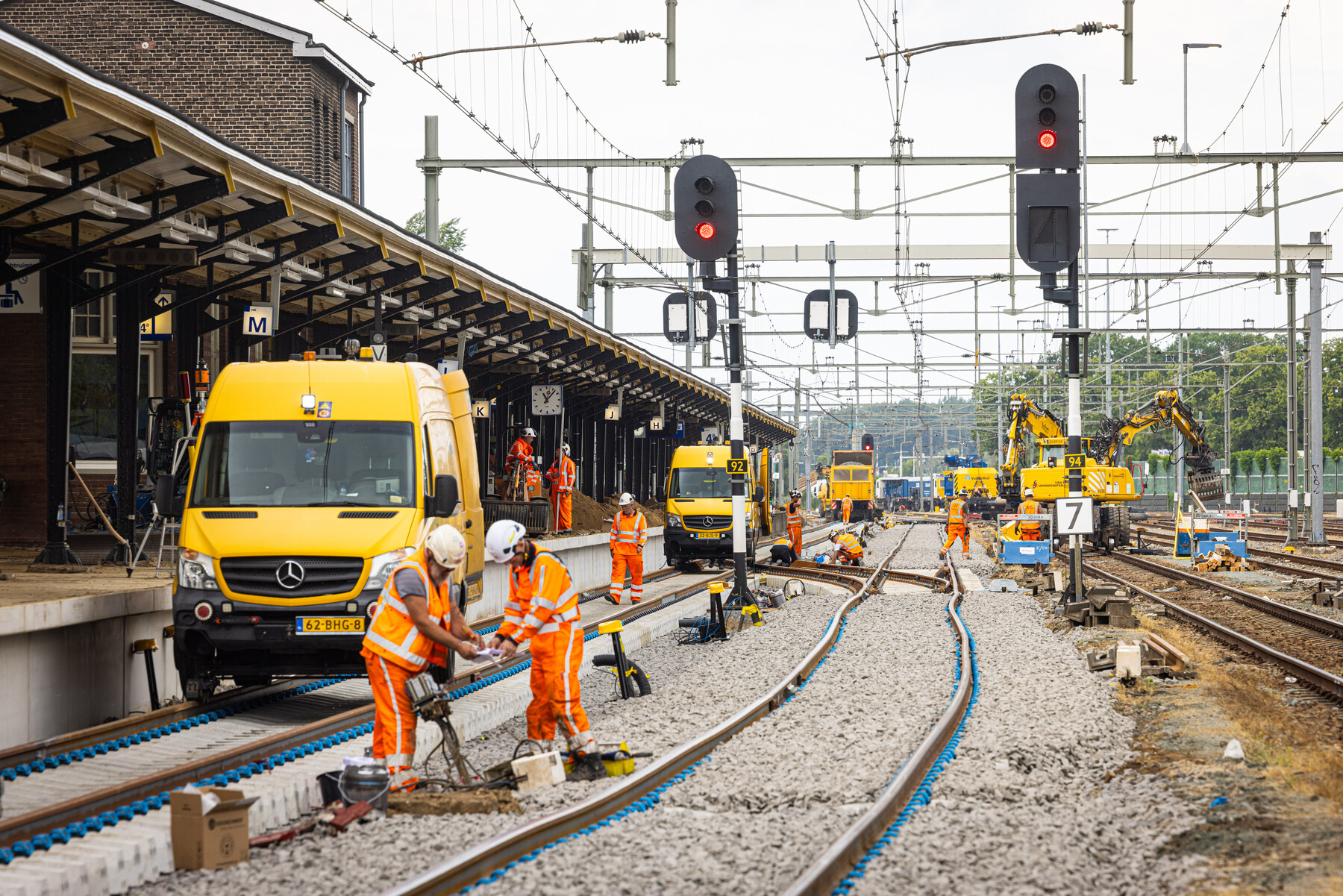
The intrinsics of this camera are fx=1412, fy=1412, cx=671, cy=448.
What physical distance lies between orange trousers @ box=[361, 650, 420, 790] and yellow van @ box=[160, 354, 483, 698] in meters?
2.58

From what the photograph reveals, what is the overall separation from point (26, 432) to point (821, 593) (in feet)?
44.9

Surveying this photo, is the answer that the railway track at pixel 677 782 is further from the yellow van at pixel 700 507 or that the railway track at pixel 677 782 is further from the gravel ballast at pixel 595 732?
the yellow van at pixel 700 507

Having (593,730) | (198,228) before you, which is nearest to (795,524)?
(198,228)

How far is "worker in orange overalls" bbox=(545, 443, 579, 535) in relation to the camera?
28.1 meters

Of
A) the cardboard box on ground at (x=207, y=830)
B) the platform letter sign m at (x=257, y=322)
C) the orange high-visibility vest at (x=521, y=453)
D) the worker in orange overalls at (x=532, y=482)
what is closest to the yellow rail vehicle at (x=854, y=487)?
the worker in orange overalls at (x=532, y=482)

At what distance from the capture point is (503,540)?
934cm

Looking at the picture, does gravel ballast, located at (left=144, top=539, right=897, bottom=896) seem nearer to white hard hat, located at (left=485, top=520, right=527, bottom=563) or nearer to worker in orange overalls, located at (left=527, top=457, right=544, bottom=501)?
white hard hat, located at (left=485, top=520, right=527, bottom=563)

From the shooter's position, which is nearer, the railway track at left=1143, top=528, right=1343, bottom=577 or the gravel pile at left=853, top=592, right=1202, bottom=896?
the gravel pile at left=853, top=592, right=1202, bottom=896

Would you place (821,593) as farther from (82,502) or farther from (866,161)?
(82,502)

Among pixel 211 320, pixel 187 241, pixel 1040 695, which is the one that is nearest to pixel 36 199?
pixel 187 241

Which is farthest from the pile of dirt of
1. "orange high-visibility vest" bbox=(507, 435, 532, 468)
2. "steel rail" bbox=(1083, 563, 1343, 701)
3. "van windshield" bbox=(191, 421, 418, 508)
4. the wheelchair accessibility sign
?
"van windshield" bbox=(191, 421, 418, 508)

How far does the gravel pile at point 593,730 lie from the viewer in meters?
6.86

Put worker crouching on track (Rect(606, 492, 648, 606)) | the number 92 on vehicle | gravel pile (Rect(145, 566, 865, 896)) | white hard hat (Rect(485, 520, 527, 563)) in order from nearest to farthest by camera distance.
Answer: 1. gravel pile (Rect(145, 566, 865, 896))
2. white hard hat (Rect(485, 520, 527, 563))
3. the number 92 on vehicle
4. worker crouching on track (Rect(606, 492, 648, 606))

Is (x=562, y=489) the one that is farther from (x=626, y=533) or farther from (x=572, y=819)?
(x=572, y=819)
